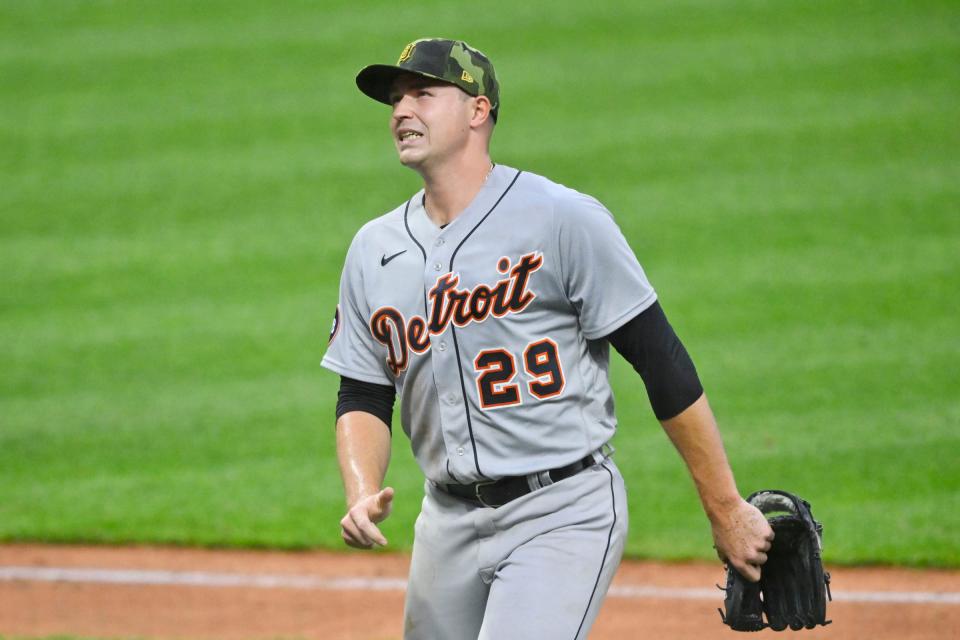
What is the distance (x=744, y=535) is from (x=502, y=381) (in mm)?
679

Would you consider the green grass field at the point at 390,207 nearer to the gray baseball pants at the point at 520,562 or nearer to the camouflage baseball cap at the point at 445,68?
the gray baseball pants at the point at 520,562

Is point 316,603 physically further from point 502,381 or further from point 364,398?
point 502,381

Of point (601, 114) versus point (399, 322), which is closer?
point (399, 322)

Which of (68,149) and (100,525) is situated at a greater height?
(68,149)

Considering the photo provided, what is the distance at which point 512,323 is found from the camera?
3258 mm

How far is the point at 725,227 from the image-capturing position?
10.5m

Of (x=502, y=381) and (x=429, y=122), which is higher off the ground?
(x=429, y=122)

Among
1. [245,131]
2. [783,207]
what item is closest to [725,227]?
[783,207]

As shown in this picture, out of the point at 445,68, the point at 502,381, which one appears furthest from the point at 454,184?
the point at 502,381

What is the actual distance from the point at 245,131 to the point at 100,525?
258 inches

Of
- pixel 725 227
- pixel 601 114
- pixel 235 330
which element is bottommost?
pixel 235 330

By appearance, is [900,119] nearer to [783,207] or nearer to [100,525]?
[783,207]

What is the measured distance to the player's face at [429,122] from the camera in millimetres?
3330

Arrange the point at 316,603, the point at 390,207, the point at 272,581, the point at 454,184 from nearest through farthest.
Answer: the point at 454,184
the point at 316,603
the point at 272,581
the point at 390,207
